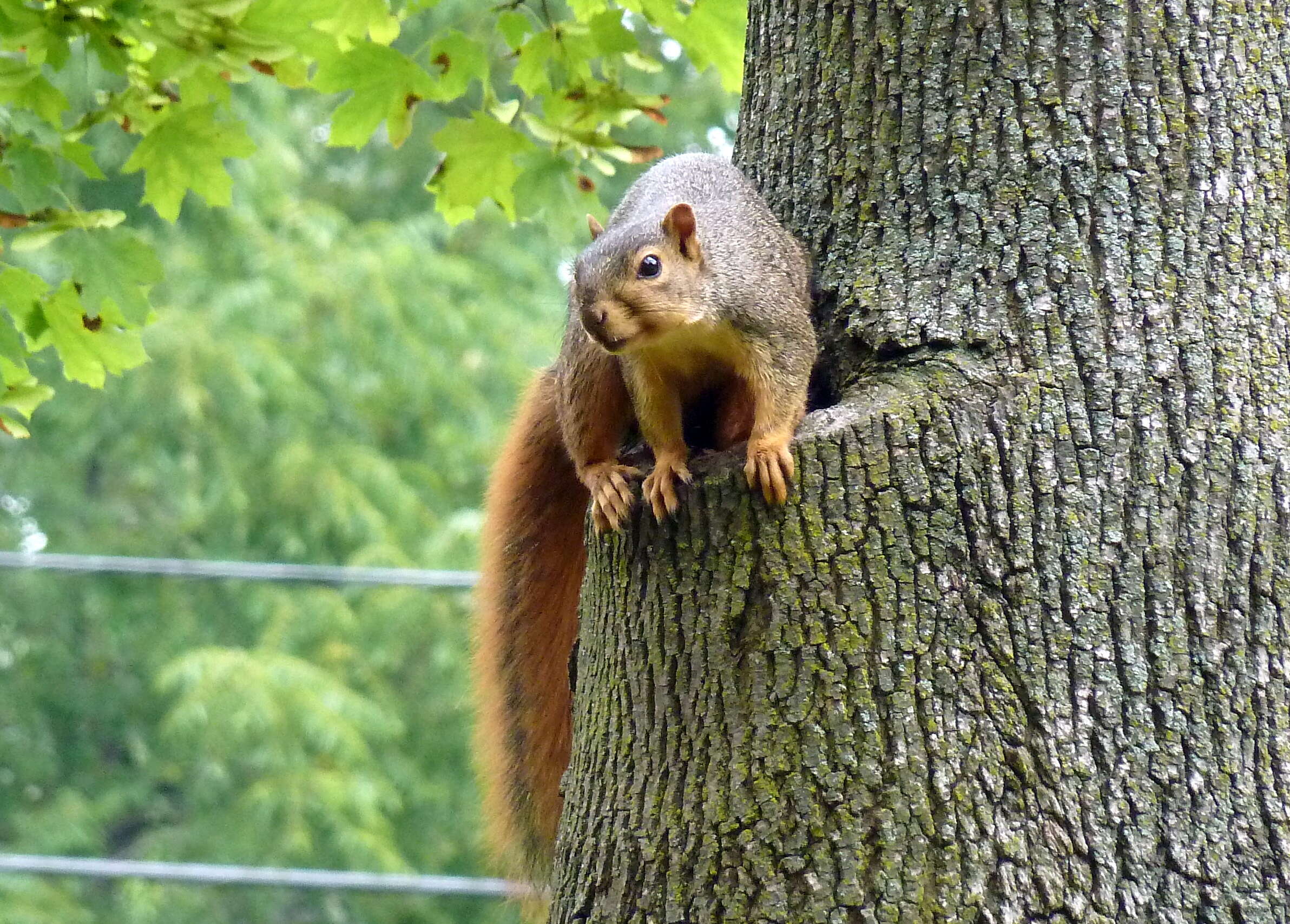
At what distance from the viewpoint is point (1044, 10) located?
1.46 m

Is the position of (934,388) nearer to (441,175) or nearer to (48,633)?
(441,175)

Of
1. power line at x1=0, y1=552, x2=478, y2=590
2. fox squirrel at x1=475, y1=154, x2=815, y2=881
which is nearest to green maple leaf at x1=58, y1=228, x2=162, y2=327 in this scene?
fox squirrel at x1=475, y1=154, x2=815, y2=881

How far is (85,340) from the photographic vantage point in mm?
1985

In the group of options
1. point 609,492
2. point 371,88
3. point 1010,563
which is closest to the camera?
point 1010,563

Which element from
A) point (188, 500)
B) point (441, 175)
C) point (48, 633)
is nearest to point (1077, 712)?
point (441, 175)

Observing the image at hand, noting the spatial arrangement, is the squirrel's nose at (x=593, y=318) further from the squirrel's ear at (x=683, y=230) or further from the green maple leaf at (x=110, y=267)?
the green maple leaf at (x=110, y=267)

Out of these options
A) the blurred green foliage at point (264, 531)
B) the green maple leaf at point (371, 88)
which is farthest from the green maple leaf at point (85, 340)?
the blurred green foliage at point (264, 531)

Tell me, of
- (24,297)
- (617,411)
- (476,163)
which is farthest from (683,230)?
(24,297)

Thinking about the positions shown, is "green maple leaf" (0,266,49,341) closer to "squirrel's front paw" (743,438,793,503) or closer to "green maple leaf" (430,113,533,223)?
"green maple leaf" (430,113,533,223)

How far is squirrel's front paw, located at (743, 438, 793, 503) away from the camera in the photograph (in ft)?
4.38

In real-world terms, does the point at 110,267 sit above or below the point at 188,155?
below

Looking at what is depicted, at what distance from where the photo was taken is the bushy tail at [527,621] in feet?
6.26

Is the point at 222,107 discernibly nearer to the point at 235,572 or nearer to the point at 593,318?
the point at 593,318

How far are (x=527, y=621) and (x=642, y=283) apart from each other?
0.58 m
